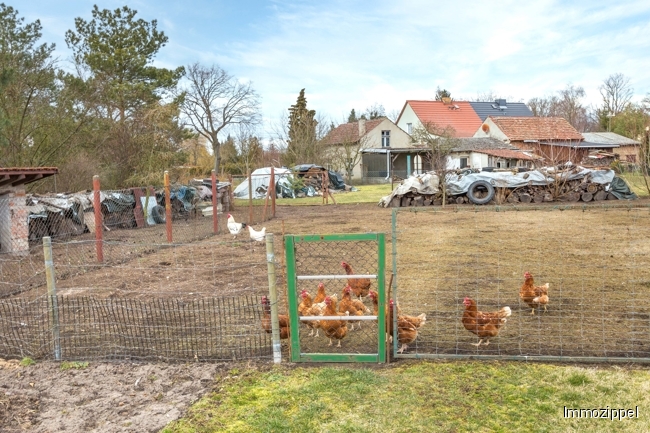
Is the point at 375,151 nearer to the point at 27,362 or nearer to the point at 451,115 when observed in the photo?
the point at 451,115

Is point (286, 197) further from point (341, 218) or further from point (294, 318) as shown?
point (294, 318)

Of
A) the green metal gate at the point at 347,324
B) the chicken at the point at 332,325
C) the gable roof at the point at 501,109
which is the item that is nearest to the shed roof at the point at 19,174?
the green metal gate at the point at 347,324

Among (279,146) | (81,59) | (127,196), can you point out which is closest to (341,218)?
(127,196)

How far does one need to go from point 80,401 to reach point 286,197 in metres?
22.2

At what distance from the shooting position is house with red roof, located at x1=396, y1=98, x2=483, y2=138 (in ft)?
158

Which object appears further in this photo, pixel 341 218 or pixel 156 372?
pixel 341 218

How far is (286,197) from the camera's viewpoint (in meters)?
25.8

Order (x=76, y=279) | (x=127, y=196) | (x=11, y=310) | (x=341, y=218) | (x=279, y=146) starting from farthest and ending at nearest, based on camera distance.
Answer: (x=279, y=146), (x=341, y=218), (x=127, y=196), (x=76, y=279), (x=11, y=310)

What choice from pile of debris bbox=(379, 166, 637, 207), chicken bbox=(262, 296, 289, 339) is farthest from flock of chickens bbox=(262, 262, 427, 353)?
pile of debris bbox=(379, 166, 637, 207)

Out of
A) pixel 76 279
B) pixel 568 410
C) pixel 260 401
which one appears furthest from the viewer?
pixel 76 279

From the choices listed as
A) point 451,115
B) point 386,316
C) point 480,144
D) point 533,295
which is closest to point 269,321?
point 386,316

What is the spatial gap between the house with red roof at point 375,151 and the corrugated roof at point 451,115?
5.14 m

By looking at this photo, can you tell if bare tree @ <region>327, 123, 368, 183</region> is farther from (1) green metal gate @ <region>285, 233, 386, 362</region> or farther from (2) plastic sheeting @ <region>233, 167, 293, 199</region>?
(1) green metal gate @ <region>285, 233, 386, 362</region>

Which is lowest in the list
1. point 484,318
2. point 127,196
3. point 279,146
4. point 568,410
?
point 568,410
